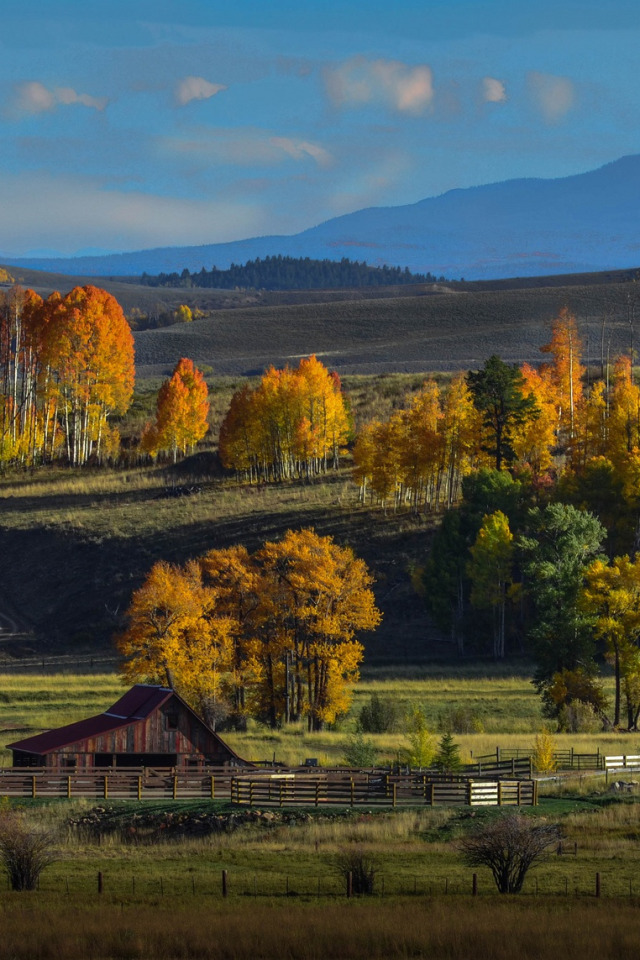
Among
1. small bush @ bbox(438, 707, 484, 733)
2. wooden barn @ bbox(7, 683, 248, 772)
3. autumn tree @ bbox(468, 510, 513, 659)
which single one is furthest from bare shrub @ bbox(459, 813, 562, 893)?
autumn tree @ bbox(468, 510, 513, 659)

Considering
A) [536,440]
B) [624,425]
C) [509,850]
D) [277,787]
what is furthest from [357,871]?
[536,440]

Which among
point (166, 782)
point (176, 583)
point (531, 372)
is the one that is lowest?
point (166, 782)

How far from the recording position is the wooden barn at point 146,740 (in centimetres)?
4969

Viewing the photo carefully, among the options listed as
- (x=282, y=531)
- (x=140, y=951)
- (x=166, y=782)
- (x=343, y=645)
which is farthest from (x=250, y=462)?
(x=140, y=951)

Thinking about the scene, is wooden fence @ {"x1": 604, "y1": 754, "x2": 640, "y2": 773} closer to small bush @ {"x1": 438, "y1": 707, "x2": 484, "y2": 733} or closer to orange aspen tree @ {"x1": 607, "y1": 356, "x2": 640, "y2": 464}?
small bush @ {"x1": 438, "y1": 707, "x2": 484, "y2": 733}

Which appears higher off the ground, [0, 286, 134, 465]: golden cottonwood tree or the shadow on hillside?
[0, 286, 134, 465]: golden cottonwood tree

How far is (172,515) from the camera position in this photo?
108 meters

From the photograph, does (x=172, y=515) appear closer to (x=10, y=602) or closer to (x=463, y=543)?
(x=10, y=602)

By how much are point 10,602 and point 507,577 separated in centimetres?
3703

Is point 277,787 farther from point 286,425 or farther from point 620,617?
point 286,425

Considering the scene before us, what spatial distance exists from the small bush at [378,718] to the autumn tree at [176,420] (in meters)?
66.3

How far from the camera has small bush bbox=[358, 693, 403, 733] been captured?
6250 cm

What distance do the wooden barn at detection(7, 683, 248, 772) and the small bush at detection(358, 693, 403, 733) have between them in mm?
12151

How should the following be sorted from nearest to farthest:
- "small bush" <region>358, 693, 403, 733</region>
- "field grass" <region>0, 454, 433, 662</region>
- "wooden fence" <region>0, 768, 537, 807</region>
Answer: "wooden fence" <region>0, 768, 537, 807</region>, "small bush" <region>358, 693, 403, 733</region>, "field grass" <region>0, 454, 433, 662</region>
